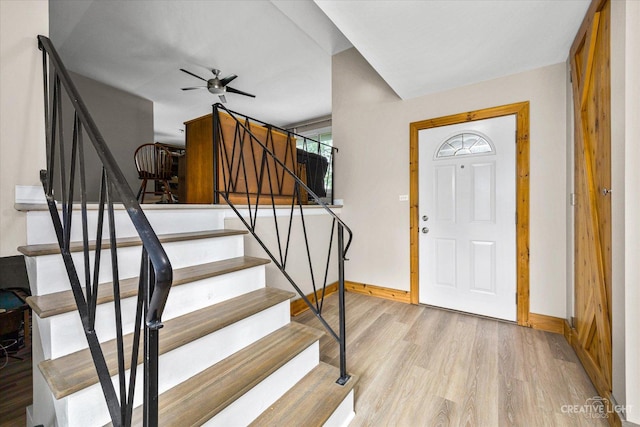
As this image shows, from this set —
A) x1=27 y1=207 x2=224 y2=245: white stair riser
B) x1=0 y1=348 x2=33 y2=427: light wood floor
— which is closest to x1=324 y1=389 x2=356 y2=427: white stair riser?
x1=27 y1=207 x2=224 y2=245: white stair riser

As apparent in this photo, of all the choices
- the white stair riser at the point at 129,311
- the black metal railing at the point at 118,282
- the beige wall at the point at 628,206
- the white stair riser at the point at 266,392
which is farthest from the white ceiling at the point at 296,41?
the white stair riser at the point at 266,392

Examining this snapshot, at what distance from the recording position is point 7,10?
1.35 meters

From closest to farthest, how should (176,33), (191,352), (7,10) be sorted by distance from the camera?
(191,352), (7,10), (176,33)

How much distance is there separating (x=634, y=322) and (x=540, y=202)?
1.44 meters

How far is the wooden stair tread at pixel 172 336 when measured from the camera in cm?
93

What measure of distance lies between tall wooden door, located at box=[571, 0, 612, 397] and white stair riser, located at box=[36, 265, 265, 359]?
2.16 m

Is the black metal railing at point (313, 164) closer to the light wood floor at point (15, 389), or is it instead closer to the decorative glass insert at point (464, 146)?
the decorative glass insert at point (464, 146)

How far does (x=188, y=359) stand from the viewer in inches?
48.2

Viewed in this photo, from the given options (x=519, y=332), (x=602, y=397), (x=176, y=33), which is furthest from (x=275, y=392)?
(x=176, y=33)

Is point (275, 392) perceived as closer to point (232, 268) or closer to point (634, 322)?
point (232, 268)

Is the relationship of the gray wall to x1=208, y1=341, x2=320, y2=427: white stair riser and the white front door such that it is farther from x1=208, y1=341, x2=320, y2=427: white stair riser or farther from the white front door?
the white front door

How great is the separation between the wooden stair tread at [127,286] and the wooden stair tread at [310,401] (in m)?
0.76

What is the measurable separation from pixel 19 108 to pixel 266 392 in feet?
6.41

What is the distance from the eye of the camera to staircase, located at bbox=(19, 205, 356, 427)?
1.02m
